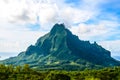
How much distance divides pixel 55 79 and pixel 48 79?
4.89 m

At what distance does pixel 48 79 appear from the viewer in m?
198

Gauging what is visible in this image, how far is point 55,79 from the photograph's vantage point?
653 feet
